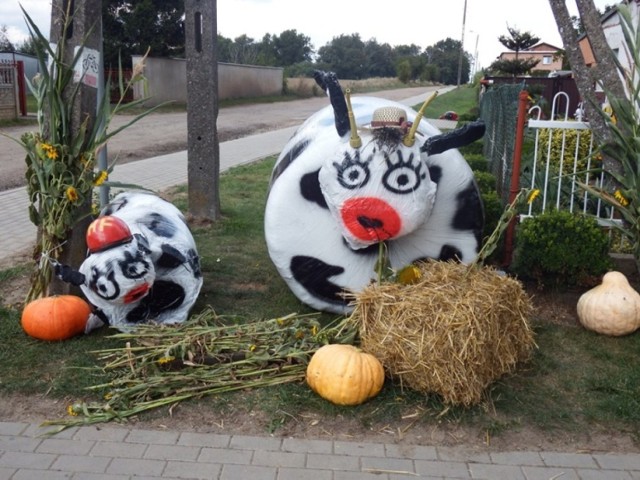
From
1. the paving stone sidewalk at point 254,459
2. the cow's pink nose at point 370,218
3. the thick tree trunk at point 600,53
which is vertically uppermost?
the thick tree trunk at point 600,53

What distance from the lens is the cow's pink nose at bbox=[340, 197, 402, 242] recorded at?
470 centimetres

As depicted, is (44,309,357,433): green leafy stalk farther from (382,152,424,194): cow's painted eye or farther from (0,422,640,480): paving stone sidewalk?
(382,152,424,194): cow's painted eye

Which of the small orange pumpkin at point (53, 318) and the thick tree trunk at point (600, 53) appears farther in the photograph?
the thick tree trunk at point (600, 53)

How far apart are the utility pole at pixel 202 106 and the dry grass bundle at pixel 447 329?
4428 mm

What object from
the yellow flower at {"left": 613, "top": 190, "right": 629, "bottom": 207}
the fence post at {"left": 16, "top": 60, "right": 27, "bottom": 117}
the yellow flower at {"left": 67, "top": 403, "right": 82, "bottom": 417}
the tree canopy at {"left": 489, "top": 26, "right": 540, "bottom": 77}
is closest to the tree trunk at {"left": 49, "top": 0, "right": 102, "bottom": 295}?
the yellow flower at {"left": 67, "top": 403, "right": 82, "bottom": 417}

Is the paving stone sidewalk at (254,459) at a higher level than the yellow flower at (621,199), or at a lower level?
lower

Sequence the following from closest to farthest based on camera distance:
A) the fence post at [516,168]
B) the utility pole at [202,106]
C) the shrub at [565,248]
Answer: the shrub at [565,248], the fence post at [516,168], the utility pole at [202,106]

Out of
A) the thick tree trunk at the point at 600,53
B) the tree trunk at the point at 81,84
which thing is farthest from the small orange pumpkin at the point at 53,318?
the thick tree trunk at the point at 600,53

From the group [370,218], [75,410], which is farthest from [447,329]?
[75,410]

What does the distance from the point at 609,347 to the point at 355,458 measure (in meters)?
2.36

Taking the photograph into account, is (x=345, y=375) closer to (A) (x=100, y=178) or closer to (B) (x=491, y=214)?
(A) (x=100, y=178)

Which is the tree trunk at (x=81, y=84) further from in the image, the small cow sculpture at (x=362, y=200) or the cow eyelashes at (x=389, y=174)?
the cow eyelashes at (x=389, y=174)

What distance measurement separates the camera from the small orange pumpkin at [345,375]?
13.5 feet

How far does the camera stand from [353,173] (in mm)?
4680
